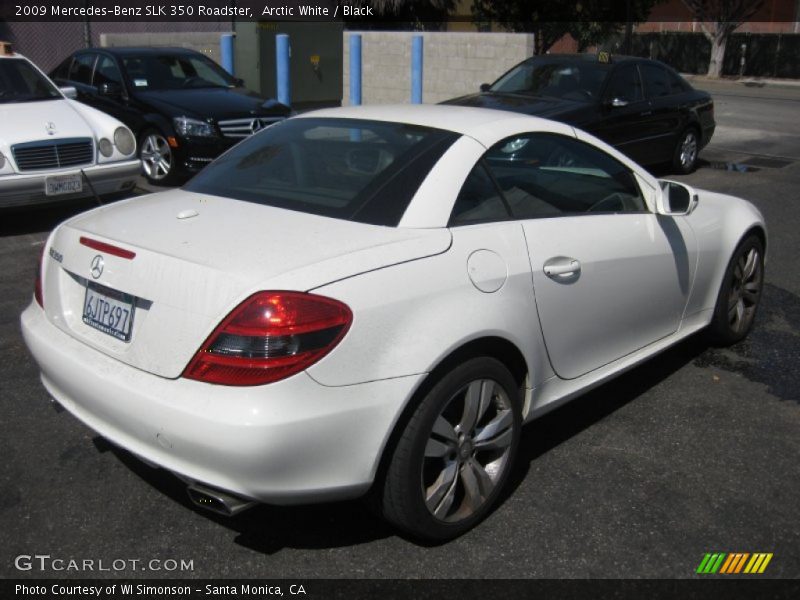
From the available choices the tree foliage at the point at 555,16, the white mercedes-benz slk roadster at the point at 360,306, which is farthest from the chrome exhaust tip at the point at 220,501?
the tree foliage at the point at 555,16

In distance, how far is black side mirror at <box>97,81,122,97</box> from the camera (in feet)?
33.2

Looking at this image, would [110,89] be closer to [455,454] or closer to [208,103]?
[208,103]

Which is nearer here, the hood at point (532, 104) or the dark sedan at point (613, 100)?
the hood at point (532, 104)

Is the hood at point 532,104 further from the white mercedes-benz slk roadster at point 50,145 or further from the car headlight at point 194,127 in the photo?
the white mercedes-benz slk roadster at point 50,145

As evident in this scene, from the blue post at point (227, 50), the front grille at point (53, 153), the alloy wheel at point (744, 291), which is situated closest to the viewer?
the alloy wheel at point (744, 291)

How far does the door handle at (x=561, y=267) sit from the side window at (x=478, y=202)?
254 millimetres

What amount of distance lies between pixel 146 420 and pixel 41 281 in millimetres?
1039

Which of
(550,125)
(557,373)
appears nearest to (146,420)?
(557,373)

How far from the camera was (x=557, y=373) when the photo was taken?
3.58 metres

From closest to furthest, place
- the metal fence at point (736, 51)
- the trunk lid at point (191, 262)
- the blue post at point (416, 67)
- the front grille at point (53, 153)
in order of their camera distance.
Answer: the trunk lid at point (191, 262), the front grille at point (53, 153), the blue post at point (416, 67), the metal fence at point (736, 51)

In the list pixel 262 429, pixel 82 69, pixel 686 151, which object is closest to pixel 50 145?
pixel 82 69

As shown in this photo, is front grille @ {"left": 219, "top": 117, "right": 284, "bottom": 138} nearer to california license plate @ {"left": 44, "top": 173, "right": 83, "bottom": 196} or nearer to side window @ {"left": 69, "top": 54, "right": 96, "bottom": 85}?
california license plate @ {"left": 44, "top": 173, "right": 83, "bottom": 196}

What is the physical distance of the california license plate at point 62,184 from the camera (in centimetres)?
743

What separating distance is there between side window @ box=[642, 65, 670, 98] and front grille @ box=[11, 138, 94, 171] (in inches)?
272
